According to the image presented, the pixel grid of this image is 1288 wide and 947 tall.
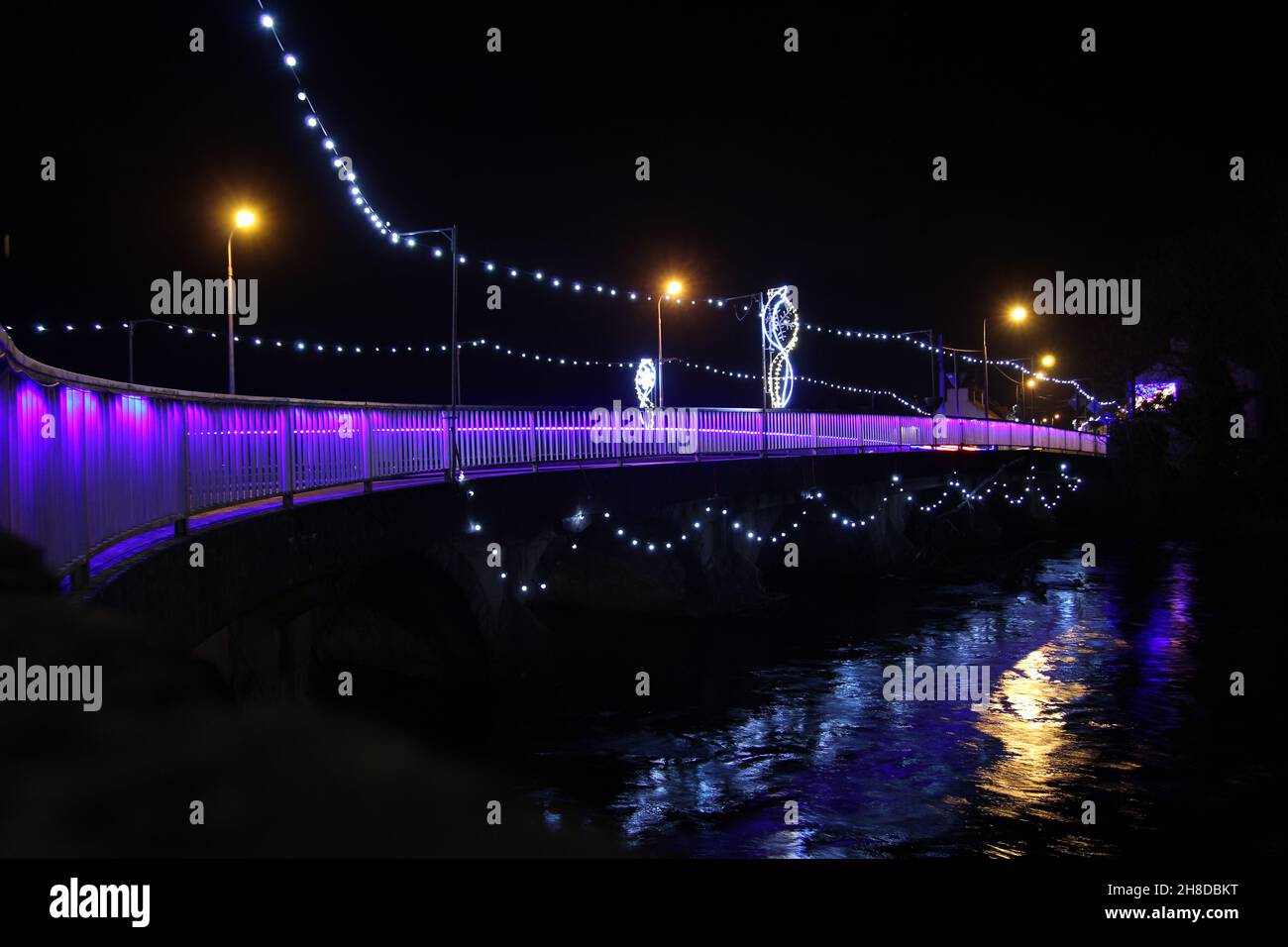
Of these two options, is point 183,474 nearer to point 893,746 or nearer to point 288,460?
point 288,460

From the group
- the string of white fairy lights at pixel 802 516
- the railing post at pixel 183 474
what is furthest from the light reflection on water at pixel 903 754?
the railing post at pixel 183 474

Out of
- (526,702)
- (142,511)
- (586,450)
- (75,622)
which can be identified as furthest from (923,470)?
(75,622)

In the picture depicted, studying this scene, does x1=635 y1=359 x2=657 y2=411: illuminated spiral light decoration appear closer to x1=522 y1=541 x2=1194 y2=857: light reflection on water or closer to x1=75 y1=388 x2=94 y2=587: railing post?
x1=522 y1=541 x2=1194 y2=857: light reflection on water

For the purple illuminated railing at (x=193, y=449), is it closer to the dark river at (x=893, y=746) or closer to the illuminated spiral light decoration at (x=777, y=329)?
the dark river at (x=893, y=746)

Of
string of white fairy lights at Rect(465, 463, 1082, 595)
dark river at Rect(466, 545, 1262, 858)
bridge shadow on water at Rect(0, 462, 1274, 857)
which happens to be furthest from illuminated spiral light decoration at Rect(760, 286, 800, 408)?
dark river at Rect(466, 545, 1262, 858)

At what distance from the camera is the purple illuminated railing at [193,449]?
6.08 meters

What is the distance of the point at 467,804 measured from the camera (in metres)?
13.5

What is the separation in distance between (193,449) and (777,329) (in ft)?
85.4

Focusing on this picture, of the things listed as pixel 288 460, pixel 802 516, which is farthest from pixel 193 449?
pixel 802 516

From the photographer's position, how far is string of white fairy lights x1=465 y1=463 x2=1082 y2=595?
2172 centimetres

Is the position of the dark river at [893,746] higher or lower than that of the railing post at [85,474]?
lower

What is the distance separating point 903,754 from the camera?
16.0 metres

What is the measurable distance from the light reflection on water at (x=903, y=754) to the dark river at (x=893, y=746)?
0.04m
